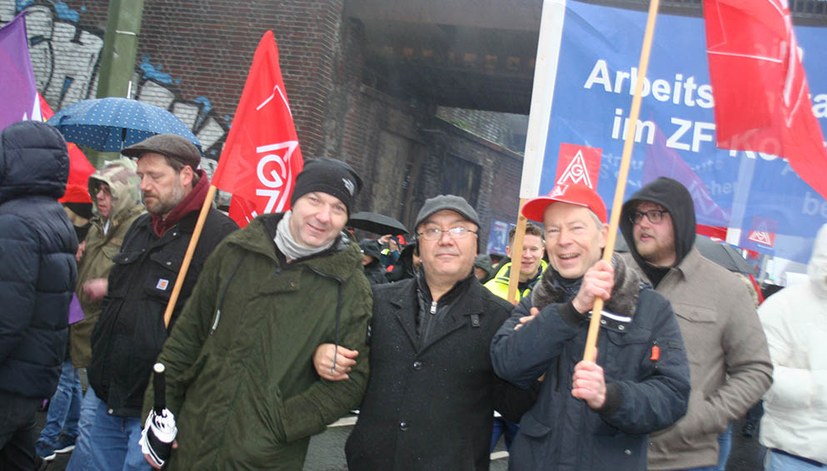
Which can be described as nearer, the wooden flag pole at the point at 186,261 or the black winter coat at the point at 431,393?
the black winter coat at the point at 431,393

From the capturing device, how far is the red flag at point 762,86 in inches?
134

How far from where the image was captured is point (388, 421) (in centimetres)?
295

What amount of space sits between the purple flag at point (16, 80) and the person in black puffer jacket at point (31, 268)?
2437 mm

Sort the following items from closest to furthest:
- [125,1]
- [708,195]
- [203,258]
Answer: [203,258], [708,195], [125,1]

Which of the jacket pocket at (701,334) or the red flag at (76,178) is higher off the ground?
the red flag at (76,178)

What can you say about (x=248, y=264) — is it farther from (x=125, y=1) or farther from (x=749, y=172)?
(x=125, y=1)

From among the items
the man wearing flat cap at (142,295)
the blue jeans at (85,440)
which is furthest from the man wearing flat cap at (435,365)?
the blue jeans at (85,440)

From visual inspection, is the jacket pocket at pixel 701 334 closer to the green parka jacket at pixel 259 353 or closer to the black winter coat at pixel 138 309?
the green parka jacket at pixel 259 353

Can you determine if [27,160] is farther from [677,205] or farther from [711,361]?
[711,361]

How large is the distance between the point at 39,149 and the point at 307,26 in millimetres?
9465

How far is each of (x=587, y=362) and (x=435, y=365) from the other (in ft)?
2.19

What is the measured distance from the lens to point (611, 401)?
2439 millimetres

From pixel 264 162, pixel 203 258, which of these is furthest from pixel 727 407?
pixel 264 162

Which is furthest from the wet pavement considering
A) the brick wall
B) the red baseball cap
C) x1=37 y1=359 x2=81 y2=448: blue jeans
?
the brick wall
